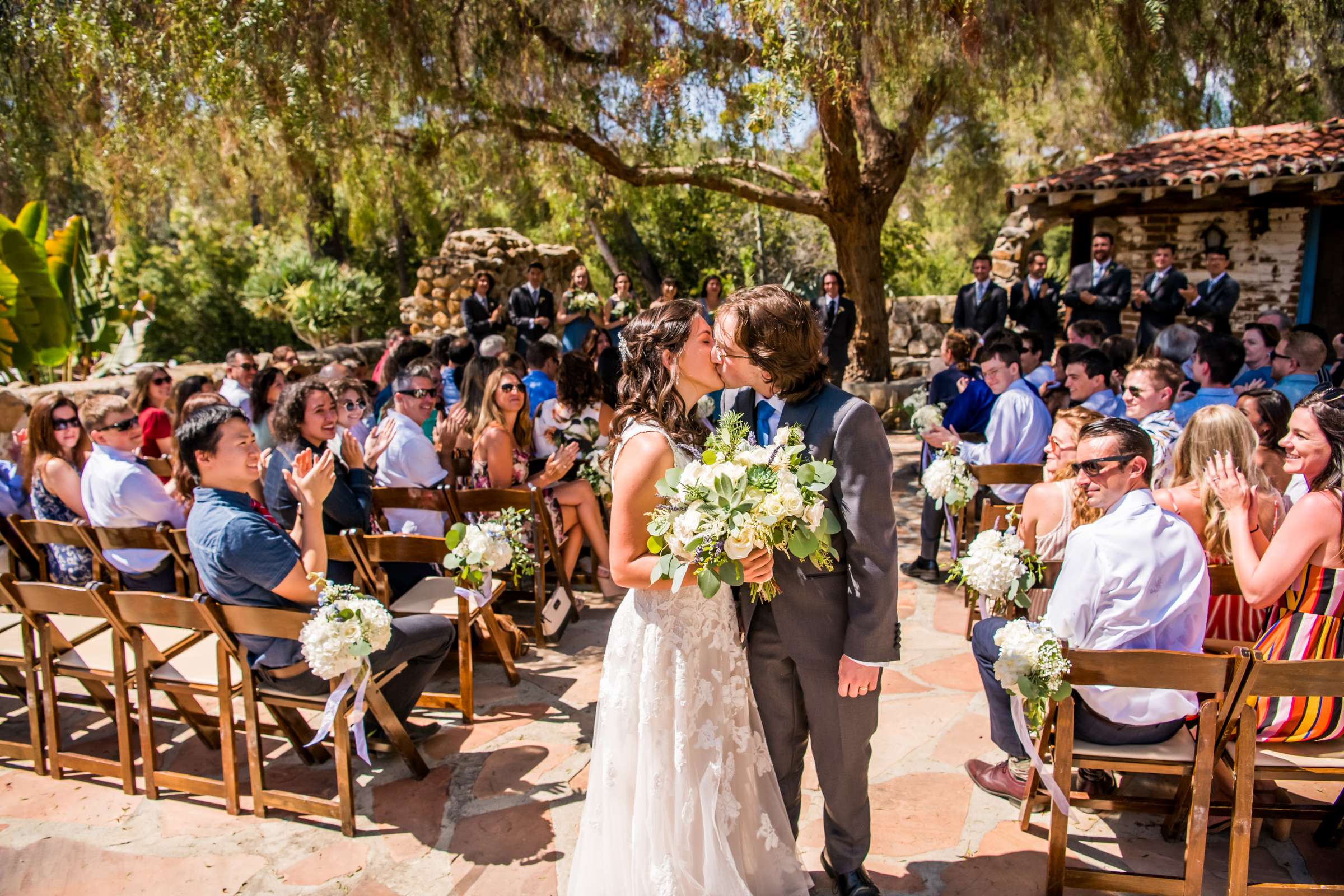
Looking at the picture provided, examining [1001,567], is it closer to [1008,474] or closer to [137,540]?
[1008,474]

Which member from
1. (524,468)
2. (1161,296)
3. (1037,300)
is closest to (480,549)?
(524,468)

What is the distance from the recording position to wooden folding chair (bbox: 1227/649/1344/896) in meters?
2.72

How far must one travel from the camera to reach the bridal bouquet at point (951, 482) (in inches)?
206

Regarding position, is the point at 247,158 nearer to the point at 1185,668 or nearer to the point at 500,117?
the point at 500,117

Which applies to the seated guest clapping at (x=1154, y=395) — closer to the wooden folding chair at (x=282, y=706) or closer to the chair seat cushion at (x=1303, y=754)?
the chair seat cushion at (x=1303, y=754)

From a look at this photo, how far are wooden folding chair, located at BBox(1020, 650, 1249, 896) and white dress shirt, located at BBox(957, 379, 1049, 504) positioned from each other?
2.46 metres

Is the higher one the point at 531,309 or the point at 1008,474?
the point at 531,309

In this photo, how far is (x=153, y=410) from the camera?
680 centimetres

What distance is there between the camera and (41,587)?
3.73m

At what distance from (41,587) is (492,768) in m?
2.01

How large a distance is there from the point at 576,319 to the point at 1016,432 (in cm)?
607

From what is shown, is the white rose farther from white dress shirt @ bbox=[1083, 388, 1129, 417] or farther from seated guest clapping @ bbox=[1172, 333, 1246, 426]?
seated guest clapping @ bbox=[1172, 333, 1246, 426]

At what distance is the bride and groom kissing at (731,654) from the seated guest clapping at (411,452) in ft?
8.80

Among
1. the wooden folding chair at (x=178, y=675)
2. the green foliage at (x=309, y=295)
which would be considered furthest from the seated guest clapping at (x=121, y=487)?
the green foliage at (x=309, y=295)
